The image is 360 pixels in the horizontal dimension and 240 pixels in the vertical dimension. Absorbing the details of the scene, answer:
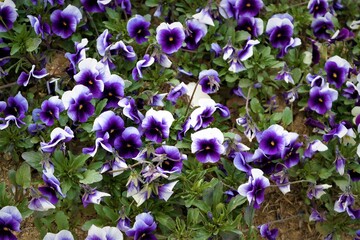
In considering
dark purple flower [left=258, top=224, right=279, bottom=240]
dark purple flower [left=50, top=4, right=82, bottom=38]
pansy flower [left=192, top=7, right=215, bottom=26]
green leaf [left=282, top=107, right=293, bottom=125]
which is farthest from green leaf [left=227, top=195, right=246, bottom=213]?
dark purple flower [left=50, top=4, right=82, bottom=38]

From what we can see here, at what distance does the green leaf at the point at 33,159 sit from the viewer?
2.62 metres

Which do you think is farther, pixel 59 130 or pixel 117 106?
pixel 117 106

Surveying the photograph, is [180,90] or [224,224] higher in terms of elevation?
[180,90]

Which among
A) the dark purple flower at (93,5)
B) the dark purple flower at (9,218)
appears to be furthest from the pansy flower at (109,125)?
the dark purple flower at (93,5)

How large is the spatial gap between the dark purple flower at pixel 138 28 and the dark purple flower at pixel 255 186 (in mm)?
915

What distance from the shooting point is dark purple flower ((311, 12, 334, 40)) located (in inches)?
132

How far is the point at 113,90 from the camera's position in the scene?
276 cm

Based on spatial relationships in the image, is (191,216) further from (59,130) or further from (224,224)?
(59,130)

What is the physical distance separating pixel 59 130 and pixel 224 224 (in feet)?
2.65

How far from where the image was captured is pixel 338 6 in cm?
352

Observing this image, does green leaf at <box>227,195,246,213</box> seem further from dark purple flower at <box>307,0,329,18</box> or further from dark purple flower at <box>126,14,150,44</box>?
dark purple flower at <box>307,0,329,18</box>

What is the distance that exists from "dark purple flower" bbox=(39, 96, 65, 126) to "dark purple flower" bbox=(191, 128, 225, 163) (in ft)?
1.99

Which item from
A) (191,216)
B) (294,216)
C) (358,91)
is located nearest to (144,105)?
(191,216)

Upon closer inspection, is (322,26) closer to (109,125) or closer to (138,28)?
(138,28)
